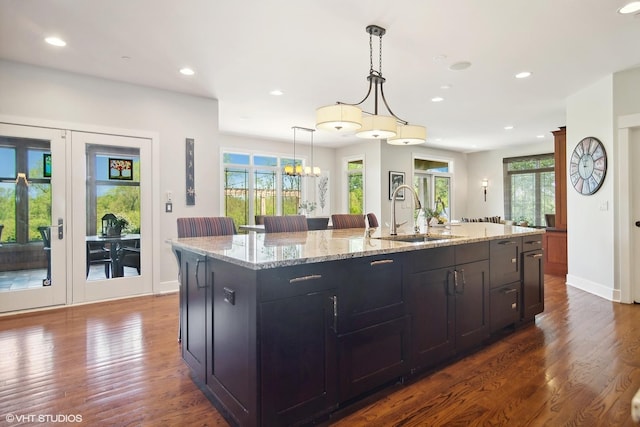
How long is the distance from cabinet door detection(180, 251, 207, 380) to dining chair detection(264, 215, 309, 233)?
1.06 m

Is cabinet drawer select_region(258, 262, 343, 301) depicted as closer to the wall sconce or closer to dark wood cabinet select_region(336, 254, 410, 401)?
dark wood cabinet select_region(336, 254, 410, 401)

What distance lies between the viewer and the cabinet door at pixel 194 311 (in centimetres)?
205

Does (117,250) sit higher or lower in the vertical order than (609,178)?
lower

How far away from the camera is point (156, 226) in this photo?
15.1 feet

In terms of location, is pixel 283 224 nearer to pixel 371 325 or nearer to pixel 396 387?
pixel 371 325

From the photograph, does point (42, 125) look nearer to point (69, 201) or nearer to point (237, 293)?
point (69, 201)

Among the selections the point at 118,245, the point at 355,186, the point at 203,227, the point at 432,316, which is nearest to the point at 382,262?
the point at 432,316

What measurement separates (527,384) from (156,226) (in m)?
4.26

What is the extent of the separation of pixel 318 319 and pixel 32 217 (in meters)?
3.84

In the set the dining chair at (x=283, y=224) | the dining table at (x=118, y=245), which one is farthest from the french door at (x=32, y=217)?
the dining chair at (x=283, y=224)

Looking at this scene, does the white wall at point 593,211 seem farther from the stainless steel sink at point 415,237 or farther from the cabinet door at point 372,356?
the cabinet door at point 372,356

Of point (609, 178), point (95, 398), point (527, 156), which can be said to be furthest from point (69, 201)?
point (527, 156)

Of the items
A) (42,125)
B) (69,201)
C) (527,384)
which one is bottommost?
(527,384)

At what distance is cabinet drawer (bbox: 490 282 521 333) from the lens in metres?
2.84
